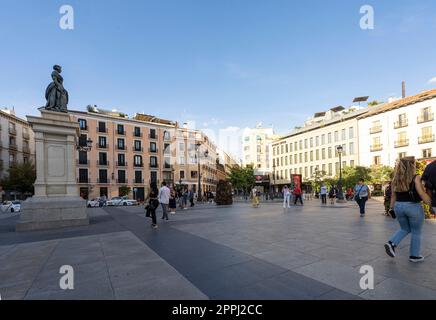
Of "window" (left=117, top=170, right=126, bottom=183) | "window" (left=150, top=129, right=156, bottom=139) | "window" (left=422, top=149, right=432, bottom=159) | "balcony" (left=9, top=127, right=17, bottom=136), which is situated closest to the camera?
"window" (left=422, top=149, right=432, bottom=159)

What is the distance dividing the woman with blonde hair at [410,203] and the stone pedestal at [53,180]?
10.2 m

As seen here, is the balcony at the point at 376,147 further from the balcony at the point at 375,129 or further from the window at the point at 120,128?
the window at the point at 120,128

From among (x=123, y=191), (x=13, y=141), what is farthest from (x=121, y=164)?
(x=13, y=141)

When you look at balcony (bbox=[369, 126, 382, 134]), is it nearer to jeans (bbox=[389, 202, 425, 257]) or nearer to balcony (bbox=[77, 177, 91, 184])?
jeans (bbox=[389, 202, 425, 257])

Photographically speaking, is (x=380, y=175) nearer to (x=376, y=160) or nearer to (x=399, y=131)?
(x=376, y=160)

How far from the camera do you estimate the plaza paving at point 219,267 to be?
3201 mm

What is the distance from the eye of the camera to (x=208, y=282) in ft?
11.6

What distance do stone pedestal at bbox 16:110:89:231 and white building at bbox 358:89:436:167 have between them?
37.0m

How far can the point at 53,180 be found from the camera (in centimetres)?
980

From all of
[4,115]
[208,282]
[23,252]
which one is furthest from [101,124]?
[208,282]

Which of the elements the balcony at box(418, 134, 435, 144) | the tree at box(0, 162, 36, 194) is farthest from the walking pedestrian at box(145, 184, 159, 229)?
→ the balcony at box(418, 134, 435, 144)

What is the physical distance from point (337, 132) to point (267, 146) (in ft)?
107

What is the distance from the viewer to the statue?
10383 mm

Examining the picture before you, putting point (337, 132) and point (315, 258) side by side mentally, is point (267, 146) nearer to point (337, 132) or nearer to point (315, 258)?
point (337, 132)
